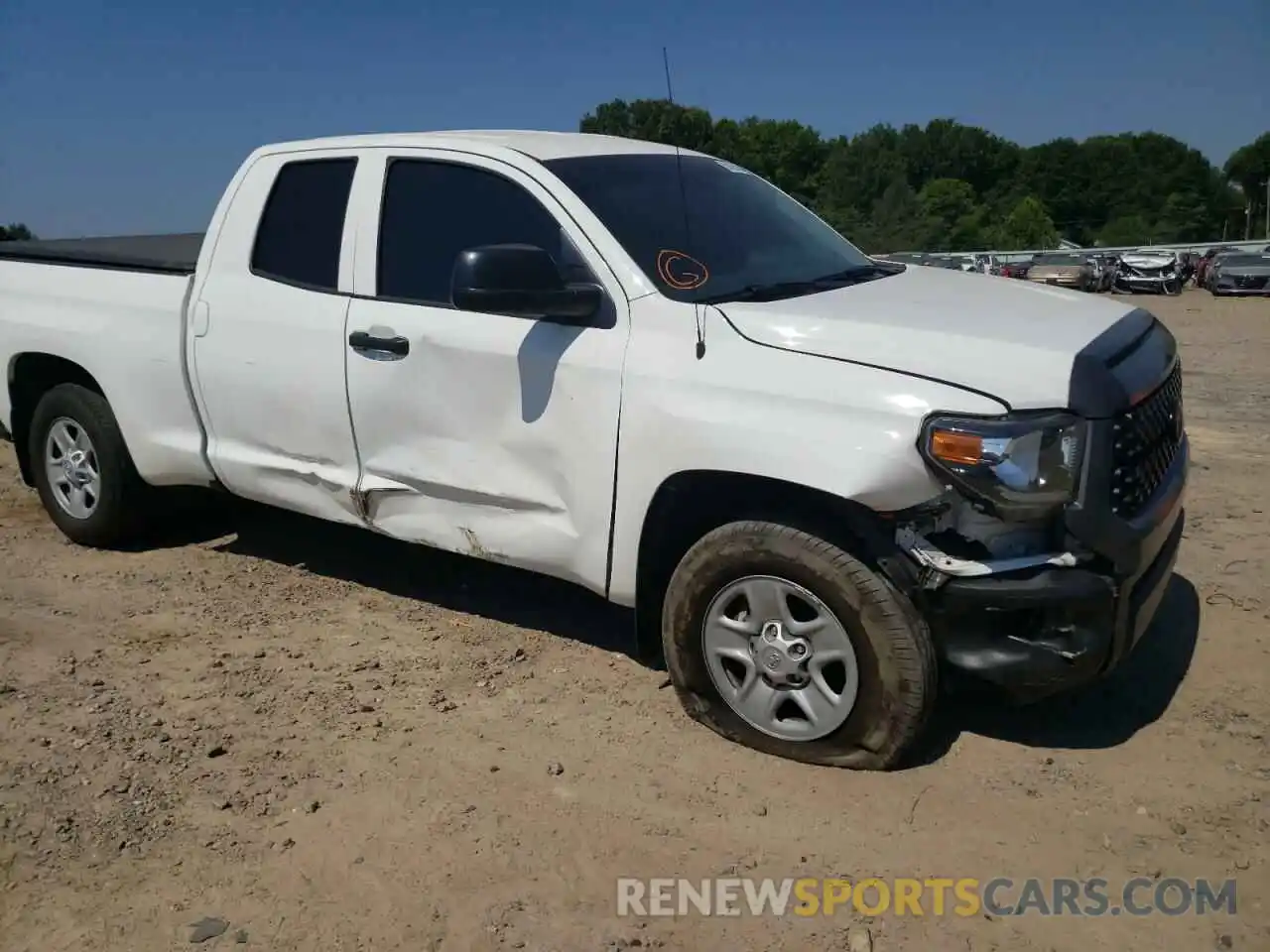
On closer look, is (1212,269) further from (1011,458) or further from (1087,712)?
(1011,458)

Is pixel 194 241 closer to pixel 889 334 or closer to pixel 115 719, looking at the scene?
pixel 115 719

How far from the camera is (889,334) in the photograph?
11.1 ft

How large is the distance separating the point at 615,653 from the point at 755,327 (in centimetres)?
157

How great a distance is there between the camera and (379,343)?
13.8 feet

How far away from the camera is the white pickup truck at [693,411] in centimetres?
319

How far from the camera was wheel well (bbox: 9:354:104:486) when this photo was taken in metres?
5.54

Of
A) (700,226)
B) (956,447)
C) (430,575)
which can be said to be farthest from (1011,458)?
(430,575)


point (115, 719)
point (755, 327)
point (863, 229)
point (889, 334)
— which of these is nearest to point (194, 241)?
point (115, 719)

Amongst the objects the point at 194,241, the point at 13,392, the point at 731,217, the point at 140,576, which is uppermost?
the point at 731,217

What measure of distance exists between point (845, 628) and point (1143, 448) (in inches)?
41.8

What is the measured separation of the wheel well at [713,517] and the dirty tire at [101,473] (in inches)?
117

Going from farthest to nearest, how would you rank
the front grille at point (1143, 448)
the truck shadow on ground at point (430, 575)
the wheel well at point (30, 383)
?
the wheel well at point (30, 383) < the truck shadow on ground at point (430, 575) < the front grille at point (1143, 448)

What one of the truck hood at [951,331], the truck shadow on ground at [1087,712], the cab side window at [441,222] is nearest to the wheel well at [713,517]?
the truck hood at [951,331]

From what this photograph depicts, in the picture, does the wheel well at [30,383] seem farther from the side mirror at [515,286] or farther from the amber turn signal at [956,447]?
the amber turn signal at [956,447]
